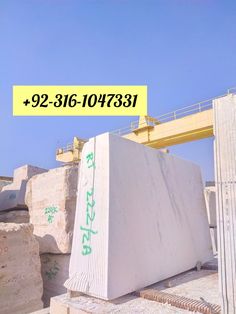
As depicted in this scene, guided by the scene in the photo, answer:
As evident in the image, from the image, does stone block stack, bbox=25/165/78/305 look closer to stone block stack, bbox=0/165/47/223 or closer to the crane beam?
stone block stack, bbox=0/165/47/223

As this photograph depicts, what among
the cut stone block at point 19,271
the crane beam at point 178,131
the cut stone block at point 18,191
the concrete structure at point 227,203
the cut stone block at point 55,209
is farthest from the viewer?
the crane beam at point 178,131

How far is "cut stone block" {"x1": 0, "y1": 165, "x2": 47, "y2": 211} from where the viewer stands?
20.1ft

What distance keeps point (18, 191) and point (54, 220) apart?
247 cm

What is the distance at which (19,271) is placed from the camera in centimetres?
387

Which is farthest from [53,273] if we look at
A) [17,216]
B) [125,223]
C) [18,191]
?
[125,223]

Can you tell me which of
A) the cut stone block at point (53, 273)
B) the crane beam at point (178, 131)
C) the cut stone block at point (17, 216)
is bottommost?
the cut stone block at point (53, 273)

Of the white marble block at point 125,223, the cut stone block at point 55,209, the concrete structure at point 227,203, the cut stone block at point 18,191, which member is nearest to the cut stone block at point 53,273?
the cut stone block at point 55,209

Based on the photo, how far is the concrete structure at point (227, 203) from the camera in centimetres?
151

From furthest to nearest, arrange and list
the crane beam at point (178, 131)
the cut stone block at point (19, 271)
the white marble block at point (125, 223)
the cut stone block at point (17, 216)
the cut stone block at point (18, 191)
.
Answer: the crane beam at point (178, 131), the cut stone block at point (18, 191), the cut stone block at point (17, 216), the cut stone block at point (19, 271), the white marble block at point (125, 223)

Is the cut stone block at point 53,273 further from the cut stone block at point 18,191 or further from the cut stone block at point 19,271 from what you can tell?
the cut stone block at point 18,191

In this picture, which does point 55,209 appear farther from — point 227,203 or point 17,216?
point 227,203

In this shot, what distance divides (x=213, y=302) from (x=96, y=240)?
2.67 feet

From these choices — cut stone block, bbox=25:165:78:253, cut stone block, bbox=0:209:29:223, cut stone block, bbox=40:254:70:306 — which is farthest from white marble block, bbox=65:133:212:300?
cut stone block, bbox=0:209:29:223

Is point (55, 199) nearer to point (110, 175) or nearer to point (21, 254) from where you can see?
point (21, 254)
